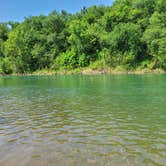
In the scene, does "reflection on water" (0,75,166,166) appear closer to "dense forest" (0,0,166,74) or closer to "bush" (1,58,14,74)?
"dense forest" (0,0,166,74)

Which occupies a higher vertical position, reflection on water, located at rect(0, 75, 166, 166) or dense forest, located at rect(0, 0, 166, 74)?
dense forest, located at rect(0, 0, 166, 74)

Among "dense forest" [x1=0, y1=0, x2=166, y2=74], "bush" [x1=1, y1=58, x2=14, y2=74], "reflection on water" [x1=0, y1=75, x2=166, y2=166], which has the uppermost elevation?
"dense forest" [x1=0, y1=0, x2=166, y2=74]

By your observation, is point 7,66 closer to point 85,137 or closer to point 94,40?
point 94,40

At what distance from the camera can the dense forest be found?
6168 cm

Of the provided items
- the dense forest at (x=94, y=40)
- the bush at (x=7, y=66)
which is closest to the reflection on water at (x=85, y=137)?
the dense forest at (x=94, y=40)

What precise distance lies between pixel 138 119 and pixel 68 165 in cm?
566

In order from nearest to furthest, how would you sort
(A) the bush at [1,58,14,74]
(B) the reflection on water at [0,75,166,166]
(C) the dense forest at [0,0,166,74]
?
(B) the reflection on water at [0,75,166,166], (C) the dense forest at [0,0,166,74], (A) the bush at [1,58,14,74]

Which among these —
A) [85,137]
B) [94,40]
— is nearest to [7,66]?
[94,40]

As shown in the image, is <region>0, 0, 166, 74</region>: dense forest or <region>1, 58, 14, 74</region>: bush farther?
<region>1, 58, 14, 74</region>: bush

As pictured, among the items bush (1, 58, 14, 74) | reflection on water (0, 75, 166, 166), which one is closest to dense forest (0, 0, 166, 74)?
bush (1, 58, 14, 74)

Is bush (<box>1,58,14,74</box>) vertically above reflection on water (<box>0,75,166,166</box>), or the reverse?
bush (<box>1,58,14,74</box>)

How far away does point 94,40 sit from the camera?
239 ft

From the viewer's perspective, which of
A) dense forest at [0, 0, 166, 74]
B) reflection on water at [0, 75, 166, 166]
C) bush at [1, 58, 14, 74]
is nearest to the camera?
reflection on water at [0, 75, 166, 166]

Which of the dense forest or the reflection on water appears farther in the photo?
the dense forest
